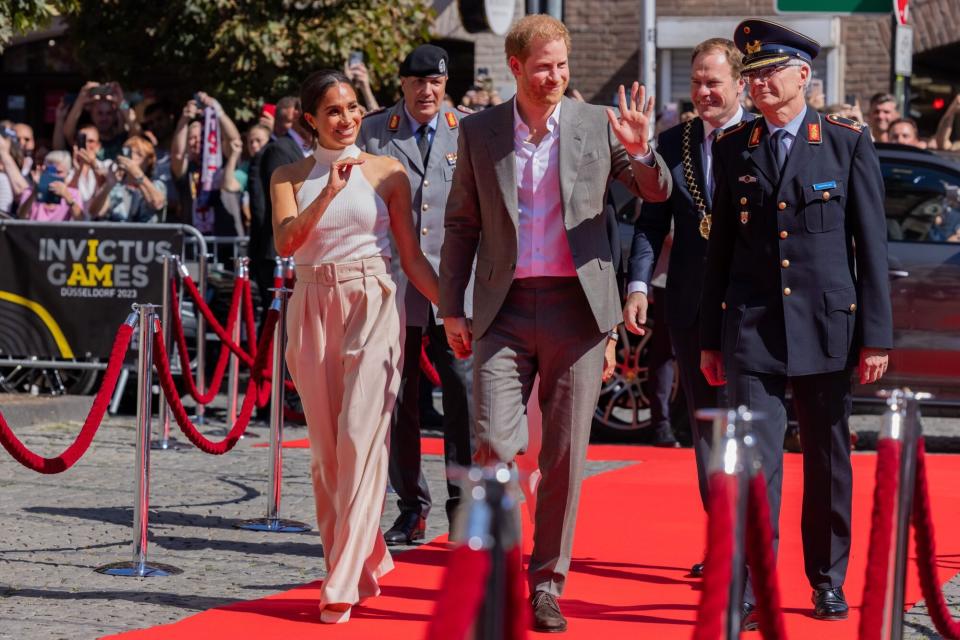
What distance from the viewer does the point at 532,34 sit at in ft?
20.6

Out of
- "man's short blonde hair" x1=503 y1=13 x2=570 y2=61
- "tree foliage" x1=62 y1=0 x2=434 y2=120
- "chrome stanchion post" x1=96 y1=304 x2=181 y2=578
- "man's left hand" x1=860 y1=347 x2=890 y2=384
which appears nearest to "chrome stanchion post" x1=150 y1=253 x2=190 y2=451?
"chrome stanchion post" x1=96 y1=304 x2=181 y2=578

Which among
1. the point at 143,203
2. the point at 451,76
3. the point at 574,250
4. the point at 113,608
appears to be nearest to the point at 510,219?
Answer: the point at 574,250

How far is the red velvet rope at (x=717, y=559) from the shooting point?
393cm

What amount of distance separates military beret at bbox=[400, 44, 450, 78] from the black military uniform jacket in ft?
6.73

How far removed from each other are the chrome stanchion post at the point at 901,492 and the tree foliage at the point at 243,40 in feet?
43.5

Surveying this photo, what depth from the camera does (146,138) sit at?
51.9ft

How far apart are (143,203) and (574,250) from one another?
8211 millimetres

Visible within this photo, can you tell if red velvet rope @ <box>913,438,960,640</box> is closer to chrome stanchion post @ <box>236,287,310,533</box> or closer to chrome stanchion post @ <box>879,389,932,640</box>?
chrome stanchion post @ <box>879,389,932,640</box>

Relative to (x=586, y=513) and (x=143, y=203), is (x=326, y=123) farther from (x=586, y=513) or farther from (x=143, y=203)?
(x=143, y=203)

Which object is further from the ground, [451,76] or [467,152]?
[451,76]

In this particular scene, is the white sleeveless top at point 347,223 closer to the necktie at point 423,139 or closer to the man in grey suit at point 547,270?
the man in grey suit at point 547,270

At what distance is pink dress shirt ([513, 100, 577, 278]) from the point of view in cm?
640

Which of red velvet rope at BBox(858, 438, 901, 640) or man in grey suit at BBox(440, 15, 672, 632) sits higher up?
man in grey suit at BBox(440, 15, 672, 632)

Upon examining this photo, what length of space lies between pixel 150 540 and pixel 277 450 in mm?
765
